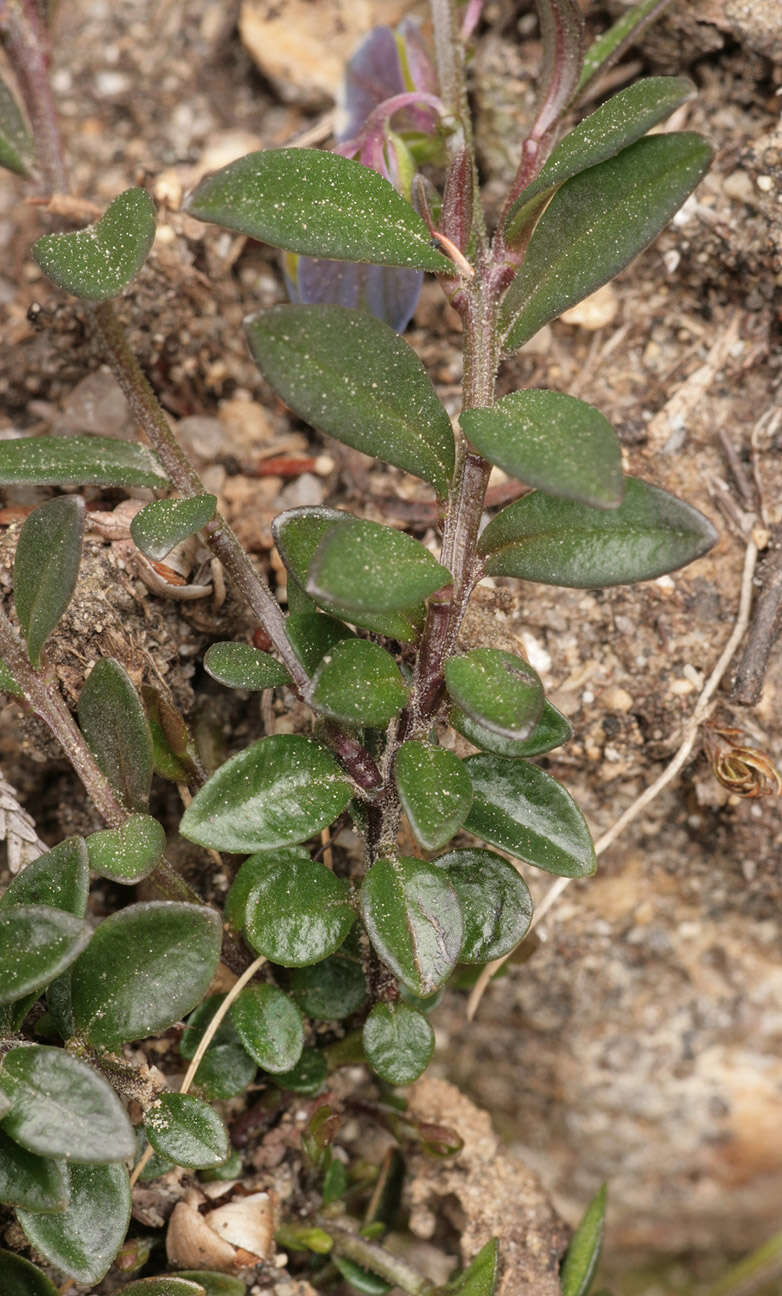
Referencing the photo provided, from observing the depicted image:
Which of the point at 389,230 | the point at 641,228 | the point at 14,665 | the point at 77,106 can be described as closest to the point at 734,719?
the point at 641,228

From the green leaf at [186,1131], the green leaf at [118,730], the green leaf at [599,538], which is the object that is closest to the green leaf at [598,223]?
the green leaf at [599,538]

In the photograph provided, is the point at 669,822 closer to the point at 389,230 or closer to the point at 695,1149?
the point at 695,1149

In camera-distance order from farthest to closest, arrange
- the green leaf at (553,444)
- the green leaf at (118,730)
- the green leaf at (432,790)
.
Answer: the green leaf at (118,730), the green leaf at (432,790), the green leaf at (553,444)

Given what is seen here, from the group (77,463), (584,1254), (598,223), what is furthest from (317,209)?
(584,1254)

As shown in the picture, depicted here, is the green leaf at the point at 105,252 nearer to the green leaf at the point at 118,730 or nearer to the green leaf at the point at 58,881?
the green leaf at the point at 118,730

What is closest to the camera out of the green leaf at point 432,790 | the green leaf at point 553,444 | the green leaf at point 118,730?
the green leaf at point 553,444

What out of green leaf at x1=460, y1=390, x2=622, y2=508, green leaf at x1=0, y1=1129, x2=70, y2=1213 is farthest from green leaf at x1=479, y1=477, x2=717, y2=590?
green leaf at x1=0, y1=1129, x2=70, y2=1213

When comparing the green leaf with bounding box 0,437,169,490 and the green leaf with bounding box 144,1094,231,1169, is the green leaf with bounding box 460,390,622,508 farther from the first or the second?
the green leaf with bounding box 144,1094,231,1169
